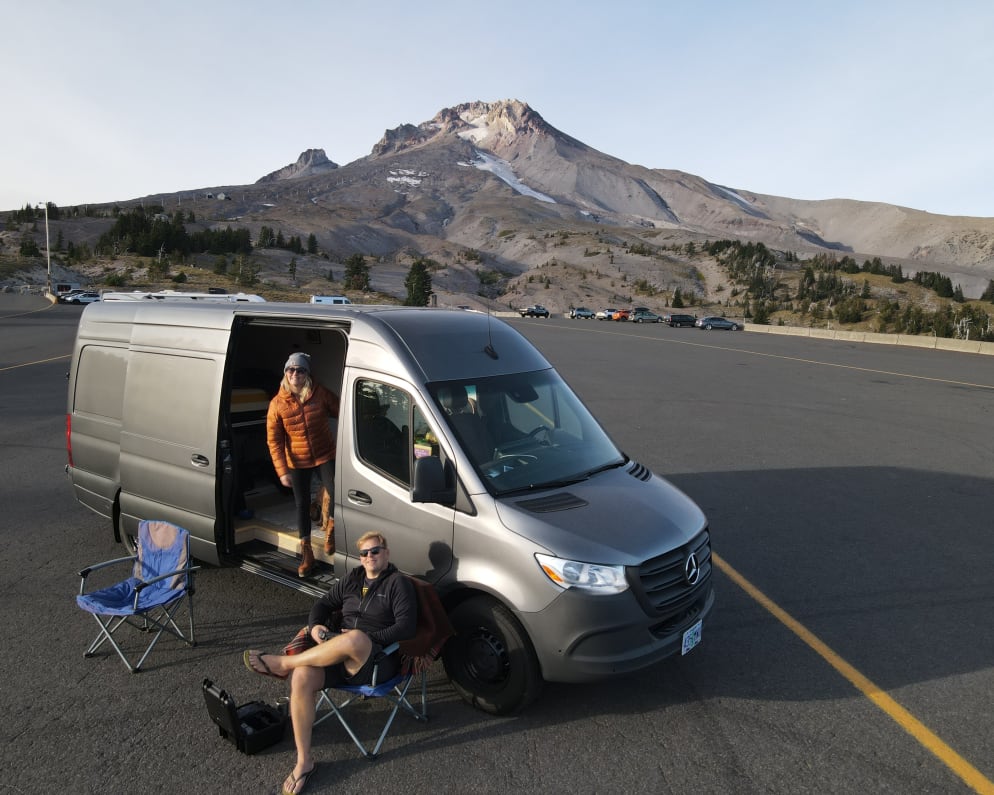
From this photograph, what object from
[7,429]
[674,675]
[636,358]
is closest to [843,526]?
[674,675]

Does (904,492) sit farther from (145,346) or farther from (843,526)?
(145,346)

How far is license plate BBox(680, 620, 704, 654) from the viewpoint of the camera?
4.20m

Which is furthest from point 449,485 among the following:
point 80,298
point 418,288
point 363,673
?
point 418,288

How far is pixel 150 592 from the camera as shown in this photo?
4.99 meters

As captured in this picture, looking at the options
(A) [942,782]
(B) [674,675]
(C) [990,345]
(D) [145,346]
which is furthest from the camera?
(C) [990,345]

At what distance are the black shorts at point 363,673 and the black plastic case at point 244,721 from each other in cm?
46

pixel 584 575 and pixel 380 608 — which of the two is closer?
pixel 584 575

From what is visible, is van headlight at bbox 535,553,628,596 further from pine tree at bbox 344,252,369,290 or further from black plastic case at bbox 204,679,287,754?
pine tree at bbox 344,252,369,290

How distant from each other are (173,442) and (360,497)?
2.12 meters

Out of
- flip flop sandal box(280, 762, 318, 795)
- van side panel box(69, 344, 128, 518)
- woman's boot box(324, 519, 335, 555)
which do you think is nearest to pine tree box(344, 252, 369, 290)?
van side panel box(69, 344, 128, 518)

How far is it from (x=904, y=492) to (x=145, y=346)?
934cm

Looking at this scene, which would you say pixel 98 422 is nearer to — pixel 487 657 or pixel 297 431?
pixel 297 431

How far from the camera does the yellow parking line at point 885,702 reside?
3.73 metres

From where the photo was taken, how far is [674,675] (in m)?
4.67
